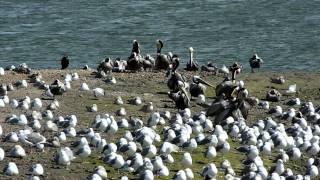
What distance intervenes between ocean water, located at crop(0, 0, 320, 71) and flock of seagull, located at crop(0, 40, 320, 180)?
2061 centimetres

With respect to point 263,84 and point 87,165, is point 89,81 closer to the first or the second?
point 263,84

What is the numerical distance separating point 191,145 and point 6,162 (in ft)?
20.4

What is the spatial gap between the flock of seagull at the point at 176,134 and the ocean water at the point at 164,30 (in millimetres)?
20609

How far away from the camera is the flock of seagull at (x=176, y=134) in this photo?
34281 mm

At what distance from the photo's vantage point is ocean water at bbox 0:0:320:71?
71562mm

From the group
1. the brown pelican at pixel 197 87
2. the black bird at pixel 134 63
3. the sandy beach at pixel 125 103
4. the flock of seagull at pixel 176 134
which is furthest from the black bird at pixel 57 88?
the black bird at pixel 134 63

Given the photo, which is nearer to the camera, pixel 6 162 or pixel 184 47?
pixel 6 162

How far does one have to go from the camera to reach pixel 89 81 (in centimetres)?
5153

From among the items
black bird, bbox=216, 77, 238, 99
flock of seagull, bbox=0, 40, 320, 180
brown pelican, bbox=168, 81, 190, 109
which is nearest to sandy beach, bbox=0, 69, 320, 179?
flock of seagull, bbox=0, 40, 320, 180

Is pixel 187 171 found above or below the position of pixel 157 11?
above

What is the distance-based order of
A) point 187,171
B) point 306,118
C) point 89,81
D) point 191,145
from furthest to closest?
point 89,81
point 306,118
point 191,145
point 187,171

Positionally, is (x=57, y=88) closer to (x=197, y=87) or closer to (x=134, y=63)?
(x=197, y=87)

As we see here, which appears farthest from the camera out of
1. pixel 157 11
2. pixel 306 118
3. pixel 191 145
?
pixel 157 11

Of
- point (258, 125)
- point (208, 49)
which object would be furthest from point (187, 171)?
point (208, 49)
